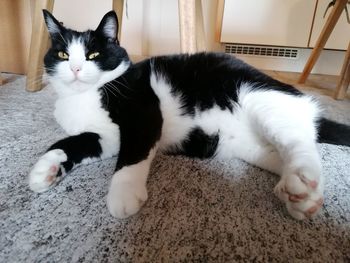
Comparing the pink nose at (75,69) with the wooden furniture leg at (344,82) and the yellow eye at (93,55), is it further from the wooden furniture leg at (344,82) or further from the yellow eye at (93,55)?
the wooden furniture leg at (344,82)

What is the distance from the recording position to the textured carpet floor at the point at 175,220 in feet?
1.55

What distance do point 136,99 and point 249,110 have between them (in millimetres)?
327

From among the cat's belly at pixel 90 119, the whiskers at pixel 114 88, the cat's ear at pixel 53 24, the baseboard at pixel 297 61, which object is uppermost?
the cat's ear at pixel 53 24

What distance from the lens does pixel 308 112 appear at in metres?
0.81

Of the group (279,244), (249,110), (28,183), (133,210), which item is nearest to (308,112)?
(249,110)

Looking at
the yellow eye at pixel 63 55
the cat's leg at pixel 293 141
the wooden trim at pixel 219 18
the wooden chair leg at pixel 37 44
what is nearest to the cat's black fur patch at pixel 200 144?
the cat's leg at pixel 293 141

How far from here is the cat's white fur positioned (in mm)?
632

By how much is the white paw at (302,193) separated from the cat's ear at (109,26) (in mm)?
688

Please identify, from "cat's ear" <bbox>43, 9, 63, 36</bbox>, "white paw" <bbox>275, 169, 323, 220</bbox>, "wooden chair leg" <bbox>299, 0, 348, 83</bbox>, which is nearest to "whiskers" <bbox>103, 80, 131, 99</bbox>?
"cat's ear" <bbox>43, 9, 63, 36</bbox>

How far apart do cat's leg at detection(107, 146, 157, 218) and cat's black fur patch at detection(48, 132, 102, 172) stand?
0.32ft

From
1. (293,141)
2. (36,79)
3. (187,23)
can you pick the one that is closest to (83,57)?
(187,23)

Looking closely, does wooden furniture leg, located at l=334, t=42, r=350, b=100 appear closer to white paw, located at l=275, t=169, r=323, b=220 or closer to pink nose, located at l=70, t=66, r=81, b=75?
white paw, located at l=275, t=169, r=323, b=220

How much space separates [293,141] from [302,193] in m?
0.19

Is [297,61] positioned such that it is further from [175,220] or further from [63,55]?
[175,220]
